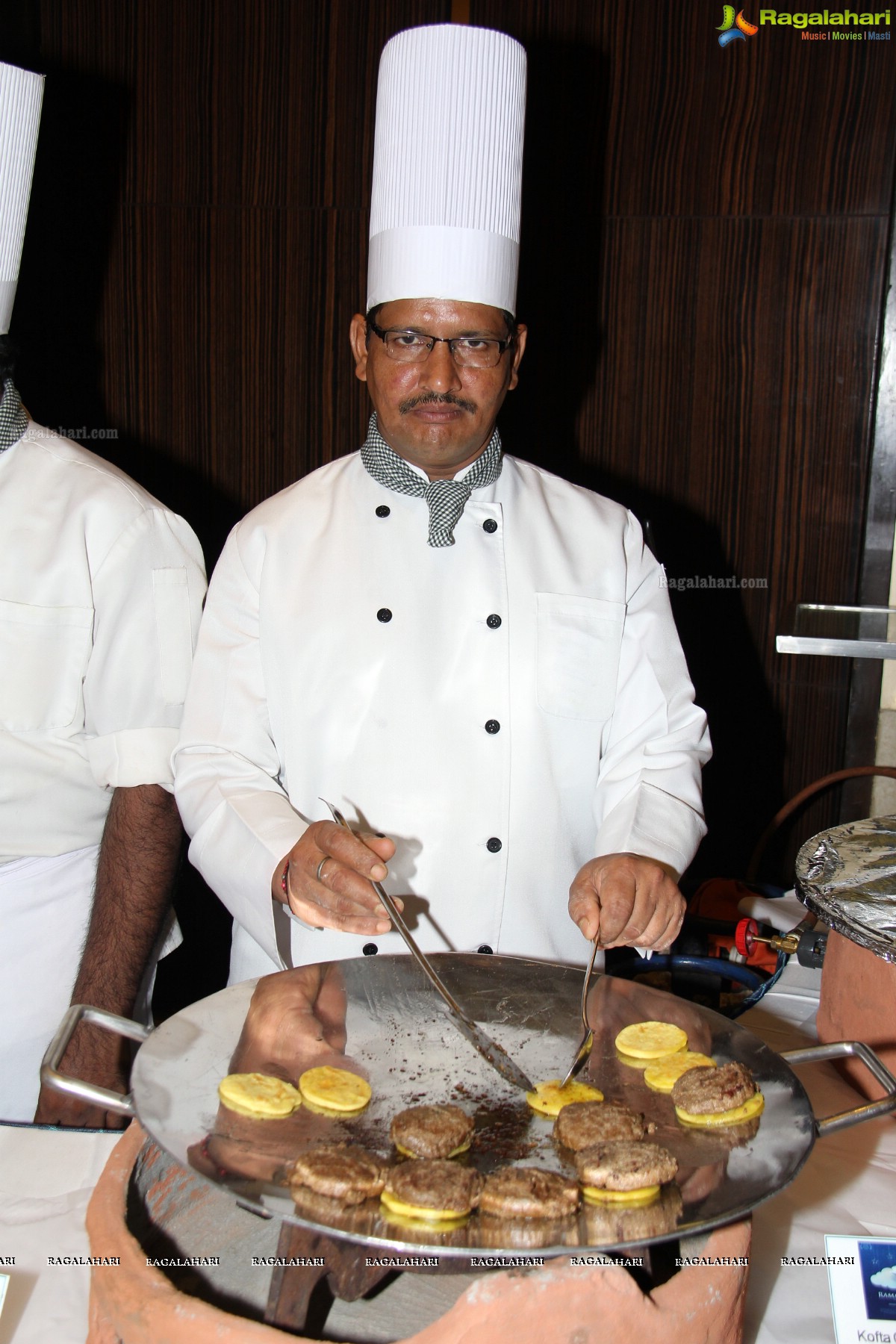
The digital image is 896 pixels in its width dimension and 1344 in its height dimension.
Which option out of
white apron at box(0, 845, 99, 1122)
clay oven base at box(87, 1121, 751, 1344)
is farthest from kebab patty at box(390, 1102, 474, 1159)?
white apron at box(0, 845, 99, 1122)

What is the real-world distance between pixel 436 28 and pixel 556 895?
1350 millimetres

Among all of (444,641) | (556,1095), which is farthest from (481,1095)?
(444,641)

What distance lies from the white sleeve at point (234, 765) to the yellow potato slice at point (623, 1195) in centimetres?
70

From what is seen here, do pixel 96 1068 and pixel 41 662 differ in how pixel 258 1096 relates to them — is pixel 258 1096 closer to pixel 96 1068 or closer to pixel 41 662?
pixel 96 1068

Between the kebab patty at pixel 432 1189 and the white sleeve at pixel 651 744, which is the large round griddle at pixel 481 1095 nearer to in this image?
the kebab patty at pixel 432 1189

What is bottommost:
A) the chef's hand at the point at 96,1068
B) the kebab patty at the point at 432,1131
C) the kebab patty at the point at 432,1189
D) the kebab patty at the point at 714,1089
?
the chef's hand at the point at 96,1068

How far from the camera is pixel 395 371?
5.44ft

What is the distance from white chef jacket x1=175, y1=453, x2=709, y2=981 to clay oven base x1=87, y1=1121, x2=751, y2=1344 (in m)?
0.73

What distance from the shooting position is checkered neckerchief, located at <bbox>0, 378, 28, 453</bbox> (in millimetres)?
1718

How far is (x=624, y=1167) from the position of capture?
0.85 meters

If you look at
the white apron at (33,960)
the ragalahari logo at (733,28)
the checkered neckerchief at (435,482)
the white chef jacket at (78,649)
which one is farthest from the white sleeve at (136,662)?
the ragalahari logo at (733,28)

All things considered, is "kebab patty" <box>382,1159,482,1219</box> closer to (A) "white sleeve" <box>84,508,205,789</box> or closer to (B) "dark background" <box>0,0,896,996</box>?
(A) "white sleeve" <box>84,508,205,789</box>

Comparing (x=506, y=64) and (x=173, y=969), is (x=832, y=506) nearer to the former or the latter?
(x=506, y=64)

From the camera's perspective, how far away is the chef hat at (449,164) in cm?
173
